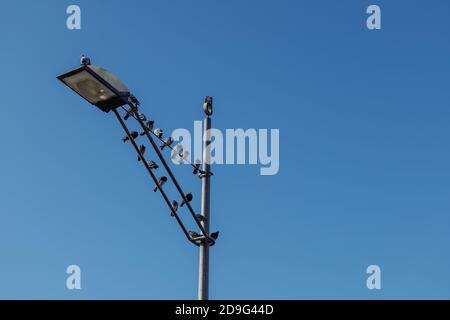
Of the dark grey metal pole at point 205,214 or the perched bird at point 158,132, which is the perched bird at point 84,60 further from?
the dark grey metal pole at point 205,214

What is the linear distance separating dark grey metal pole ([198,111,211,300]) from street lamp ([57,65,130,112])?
7.08 ft

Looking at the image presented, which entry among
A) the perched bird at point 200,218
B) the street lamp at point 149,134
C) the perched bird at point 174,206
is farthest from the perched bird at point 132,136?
the perched bird at point 200,218

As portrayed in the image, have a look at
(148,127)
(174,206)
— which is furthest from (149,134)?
(174,206)

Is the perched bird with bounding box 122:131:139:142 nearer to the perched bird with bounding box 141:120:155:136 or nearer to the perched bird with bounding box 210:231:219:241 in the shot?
the perched bird with bounding box 141:120:155:136

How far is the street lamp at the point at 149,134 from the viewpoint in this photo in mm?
7055

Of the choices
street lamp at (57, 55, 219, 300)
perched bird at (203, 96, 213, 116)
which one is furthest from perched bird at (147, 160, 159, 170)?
perched bird at (203, 96, 213, 116)

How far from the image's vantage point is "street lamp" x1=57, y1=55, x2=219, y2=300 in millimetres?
7055

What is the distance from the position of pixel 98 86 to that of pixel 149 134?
1.37 m

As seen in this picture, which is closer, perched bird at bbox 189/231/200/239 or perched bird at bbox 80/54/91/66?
perched bird at bbox 80/54/91/66

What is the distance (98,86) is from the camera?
7141 mm

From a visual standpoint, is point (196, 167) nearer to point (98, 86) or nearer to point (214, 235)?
point (214, 235)
